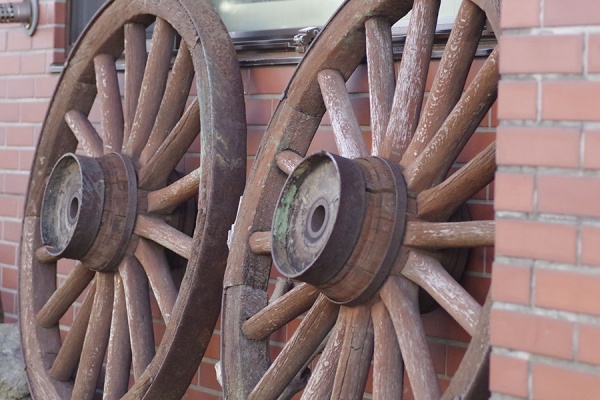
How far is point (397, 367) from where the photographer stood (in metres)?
2.09

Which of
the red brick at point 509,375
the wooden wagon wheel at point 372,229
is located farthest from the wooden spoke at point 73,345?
the red brick at point 509,375

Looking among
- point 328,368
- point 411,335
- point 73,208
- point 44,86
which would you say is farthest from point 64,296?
point 411,335

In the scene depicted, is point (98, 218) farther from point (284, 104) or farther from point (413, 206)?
point (413, 206)

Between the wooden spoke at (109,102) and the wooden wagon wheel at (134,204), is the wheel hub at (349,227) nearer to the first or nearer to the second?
the wooden wagon wheel at (134,204)

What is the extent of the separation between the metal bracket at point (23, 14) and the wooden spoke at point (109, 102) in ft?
2.01

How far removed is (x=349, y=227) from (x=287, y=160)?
0.51 meters

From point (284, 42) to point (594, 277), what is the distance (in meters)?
1.64

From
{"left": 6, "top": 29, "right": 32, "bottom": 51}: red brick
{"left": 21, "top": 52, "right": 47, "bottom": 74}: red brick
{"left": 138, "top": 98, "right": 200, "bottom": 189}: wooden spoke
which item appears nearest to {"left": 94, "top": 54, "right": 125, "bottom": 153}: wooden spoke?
{"left": 138, "top": 98, "right": 200, "bottom": 189}: wooden spoke

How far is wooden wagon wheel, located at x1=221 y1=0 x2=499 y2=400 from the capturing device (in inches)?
79.4

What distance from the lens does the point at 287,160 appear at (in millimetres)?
2506

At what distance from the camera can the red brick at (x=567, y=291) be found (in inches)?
54.3

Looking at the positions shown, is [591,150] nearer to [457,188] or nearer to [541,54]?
[541,54]

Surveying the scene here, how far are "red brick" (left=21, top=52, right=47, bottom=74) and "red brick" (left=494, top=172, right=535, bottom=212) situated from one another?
250 cm

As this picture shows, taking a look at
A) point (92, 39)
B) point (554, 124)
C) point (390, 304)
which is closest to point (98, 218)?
point (92, 39)
